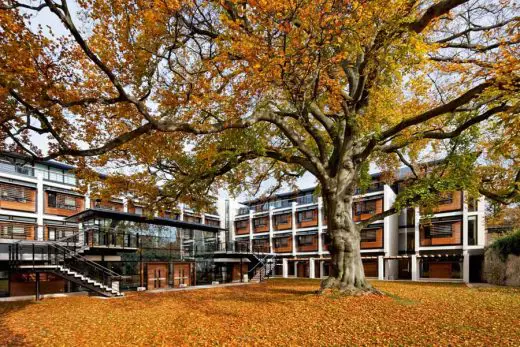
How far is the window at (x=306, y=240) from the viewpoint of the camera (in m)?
49.2

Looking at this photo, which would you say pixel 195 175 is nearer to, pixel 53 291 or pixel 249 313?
pixel 249 313

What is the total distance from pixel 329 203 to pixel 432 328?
703 cm

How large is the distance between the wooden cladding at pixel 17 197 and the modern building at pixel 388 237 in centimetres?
2054

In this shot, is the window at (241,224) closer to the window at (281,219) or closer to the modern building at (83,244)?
the window at (281,219)

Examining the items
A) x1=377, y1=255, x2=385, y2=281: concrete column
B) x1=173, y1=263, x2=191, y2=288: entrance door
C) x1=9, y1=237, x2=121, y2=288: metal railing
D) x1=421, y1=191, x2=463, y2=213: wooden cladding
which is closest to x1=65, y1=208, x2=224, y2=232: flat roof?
x1=9, y1=237, x2=121, y2=288: metal railing

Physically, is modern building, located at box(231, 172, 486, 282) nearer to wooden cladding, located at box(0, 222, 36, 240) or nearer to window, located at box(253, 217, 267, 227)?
window, located at box(253, 217, 267, 227)

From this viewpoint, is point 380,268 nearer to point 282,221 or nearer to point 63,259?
point 282,221

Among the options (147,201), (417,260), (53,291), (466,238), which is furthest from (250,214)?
(147,201)

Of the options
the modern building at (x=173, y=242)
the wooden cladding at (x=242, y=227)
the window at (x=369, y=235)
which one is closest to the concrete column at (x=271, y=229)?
the modern building at (x=173, y=242)

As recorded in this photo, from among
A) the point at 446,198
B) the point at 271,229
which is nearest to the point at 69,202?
the point at 271,229

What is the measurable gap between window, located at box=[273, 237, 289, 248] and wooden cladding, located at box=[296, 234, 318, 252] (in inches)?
82.2

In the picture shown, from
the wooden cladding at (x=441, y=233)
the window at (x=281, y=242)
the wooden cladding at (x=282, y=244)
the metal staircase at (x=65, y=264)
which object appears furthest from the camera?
the window at (x=281, y=242)

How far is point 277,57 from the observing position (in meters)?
8.54

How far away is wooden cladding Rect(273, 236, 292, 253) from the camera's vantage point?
5188cm
